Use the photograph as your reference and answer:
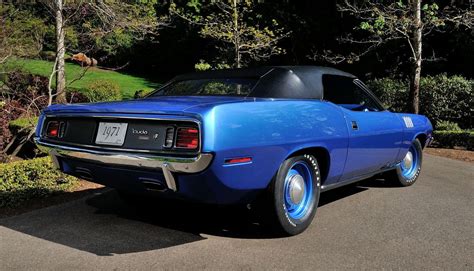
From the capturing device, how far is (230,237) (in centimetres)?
417

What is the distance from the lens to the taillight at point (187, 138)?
3369 millimetres

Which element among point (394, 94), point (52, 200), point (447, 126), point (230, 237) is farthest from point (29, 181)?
point (394, 94)

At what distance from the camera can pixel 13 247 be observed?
3.89 metres

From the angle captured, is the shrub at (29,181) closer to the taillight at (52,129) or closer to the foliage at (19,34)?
the taillight at (52,129)

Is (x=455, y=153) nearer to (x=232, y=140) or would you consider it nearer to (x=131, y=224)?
(x=131, y=224)

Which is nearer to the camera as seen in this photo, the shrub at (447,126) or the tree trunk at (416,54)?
the tree trunk at (416,54)

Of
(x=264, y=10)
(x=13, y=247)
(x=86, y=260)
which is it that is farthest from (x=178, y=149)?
(x=264, y=10)

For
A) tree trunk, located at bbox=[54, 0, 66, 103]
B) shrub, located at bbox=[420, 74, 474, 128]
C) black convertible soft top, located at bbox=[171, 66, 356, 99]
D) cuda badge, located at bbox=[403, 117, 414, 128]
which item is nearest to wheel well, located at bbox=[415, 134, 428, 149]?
cuda badge, located at bbox=[403, 117, 414, 128]

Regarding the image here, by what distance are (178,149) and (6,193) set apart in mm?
2977


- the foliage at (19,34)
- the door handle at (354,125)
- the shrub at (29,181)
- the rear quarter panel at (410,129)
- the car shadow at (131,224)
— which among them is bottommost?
the car shadow at (131,224)

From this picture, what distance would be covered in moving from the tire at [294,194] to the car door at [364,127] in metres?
0.56

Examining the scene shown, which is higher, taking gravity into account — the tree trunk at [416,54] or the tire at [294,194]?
the tree trunk at [416,54]

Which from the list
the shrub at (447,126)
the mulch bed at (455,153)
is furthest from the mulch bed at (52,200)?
the shrub at (447,126)

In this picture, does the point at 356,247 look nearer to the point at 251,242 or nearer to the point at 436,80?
the point at 251,242
